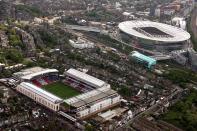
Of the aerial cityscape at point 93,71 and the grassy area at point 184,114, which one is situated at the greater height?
the aerial cityscape at point 93,71

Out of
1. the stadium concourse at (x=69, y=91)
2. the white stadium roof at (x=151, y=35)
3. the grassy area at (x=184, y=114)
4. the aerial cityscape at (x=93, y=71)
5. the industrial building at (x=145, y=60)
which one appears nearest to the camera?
the aerial cityscape at (x=93, y=71)

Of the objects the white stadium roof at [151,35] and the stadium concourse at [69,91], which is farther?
the white stadium roof at [151,35]

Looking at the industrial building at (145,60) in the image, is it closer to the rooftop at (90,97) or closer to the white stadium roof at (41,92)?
the rooftop at (90,97)

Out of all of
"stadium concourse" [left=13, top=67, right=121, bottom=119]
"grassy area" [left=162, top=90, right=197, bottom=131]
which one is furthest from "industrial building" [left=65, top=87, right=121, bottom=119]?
"grassy area" [left=162, top=90, right=197, bottom=131]

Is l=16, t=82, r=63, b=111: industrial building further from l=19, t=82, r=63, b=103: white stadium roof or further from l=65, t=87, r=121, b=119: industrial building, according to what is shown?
l=65, t=87, r=121, b=119: industrial building

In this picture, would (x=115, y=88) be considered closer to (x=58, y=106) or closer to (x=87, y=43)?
(x=58, y=106)

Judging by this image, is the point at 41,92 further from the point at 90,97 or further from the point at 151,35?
the point at 151,35

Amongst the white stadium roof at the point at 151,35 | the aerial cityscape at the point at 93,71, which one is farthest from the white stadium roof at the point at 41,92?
the white stadium roof at the point at 151,35
